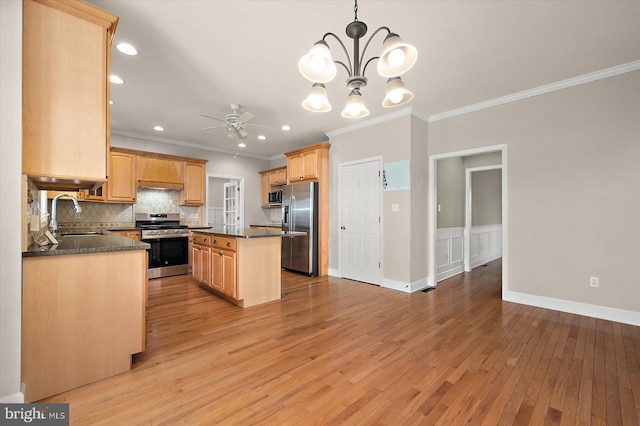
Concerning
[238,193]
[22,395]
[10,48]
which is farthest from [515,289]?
[238,193]

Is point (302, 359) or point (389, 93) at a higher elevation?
point (389, 93)

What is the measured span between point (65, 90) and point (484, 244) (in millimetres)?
7321

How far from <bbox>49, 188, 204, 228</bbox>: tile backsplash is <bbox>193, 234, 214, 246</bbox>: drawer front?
1.78 meters

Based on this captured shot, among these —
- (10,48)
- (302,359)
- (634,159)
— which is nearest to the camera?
(10,48)

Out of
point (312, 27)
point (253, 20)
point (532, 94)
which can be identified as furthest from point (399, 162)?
point (253, 20)

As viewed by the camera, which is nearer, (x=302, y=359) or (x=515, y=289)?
(x=302, y=359)

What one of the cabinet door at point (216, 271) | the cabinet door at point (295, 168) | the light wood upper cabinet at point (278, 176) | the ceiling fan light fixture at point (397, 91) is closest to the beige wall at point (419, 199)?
the cabinet door at point (295, 168)

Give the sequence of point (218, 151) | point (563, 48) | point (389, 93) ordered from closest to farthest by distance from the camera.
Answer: point (389, 93), point (563, 48), point (218, 151)

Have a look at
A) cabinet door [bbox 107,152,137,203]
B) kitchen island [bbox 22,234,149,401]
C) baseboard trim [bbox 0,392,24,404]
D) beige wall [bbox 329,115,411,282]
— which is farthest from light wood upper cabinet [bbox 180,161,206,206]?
baseboard trim [bbox 0,392,24,404]

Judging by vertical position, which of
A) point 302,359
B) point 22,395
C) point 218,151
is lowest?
point 302,359

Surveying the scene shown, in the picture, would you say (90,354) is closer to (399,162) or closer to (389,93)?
(389,93)

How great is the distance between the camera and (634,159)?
9.53 ft

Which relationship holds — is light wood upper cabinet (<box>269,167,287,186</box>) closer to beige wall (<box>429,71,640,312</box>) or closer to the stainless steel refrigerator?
the stainless steel refrigerator

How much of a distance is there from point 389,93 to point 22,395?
111 inches
